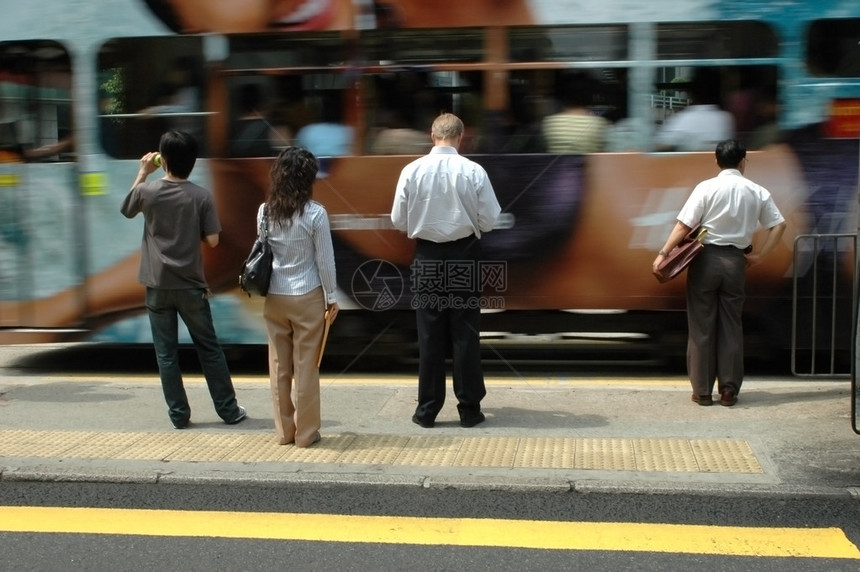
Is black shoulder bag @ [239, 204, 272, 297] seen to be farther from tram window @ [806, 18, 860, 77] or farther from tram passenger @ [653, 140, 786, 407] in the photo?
tram window @ [806, 18, 860, 77]

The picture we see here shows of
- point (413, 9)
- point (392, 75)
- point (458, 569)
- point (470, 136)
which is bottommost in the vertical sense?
point (458, 569)

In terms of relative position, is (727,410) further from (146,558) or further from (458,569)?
(146,558)

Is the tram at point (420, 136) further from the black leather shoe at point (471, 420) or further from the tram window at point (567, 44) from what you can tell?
the black leather shoe at point (471, 420)

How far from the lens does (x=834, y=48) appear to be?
678cm

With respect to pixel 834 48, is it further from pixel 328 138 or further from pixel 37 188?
pixel 37 188

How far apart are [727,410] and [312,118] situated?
364 centimetres


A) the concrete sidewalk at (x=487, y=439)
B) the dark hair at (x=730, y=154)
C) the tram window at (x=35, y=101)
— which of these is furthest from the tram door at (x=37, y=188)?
the dark hair at (x=730, y=154)

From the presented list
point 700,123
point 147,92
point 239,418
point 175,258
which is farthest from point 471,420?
point 147,92

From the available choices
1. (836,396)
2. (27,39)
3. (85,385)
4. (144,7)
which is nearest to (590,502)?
(836,396)

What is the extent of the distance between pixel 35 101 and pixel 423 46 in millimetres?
3109

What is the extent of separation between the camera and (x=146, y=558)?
4.22 metres

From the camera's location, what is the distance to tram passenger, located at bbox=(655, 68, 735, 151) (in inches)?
271

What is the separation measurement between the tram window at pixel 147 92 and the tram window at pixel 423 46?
1.35 m

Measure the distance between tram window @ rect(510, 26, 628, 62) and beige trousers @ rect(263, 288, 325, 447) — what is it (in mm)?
2613
